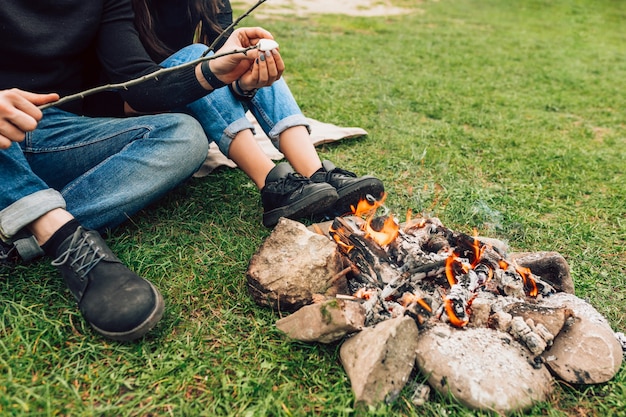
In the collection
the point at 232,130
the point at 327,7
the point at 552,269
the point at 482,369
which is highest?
the point at 232,130

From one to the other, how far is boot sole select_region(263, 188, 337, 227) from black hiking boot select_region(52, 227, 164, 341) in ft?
2.56

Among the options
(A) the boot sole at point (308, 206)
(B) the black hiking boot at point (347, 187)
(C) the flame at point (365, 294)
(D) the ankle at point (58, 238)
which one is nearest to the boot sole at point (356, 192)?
(B) the black hiking boot at point (347, 187)

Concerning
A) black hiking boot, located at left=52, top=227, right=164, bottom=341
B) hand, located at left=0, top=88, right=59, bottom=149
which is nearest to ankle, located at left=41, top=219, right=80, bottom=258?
black hiking boot, located at left=52, top=227, right=164, bottom=341

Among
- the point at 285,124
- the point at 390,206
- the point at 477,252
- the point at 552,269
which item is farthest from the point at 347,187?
the point at 552,269

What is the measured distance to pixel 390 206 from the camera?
10.5ft

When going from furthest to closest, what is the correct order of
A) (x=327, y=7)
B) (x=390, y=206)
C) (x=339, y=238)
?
1. (x=327, y=7)
2. (x=390, y=206)
3. (x=339, y=238)

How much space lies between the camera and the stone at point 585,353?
6.24ft

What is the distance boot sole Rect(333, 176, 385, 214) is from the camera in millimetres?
2639

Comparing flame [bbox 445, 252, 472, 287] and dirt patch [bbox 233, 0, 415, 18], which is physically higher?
flame [bbox 445, 252, 472, 287]

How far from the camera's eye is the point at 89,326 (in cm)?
200

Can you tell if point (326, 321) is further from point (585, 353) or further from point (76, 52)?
point (76, 52)

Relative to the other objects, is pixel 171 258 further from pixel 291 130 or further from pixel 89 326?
pixel 291 130

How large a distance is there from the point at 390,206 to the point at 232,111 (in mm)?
1141

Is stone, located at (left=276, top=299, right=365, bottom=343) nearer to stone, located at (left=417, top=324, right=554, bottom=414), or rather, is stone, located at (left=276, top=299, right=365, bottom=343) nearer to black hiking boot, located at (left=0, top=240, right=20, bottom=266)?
stone, located at (left=417, top=324, right=554, bottom=414)
